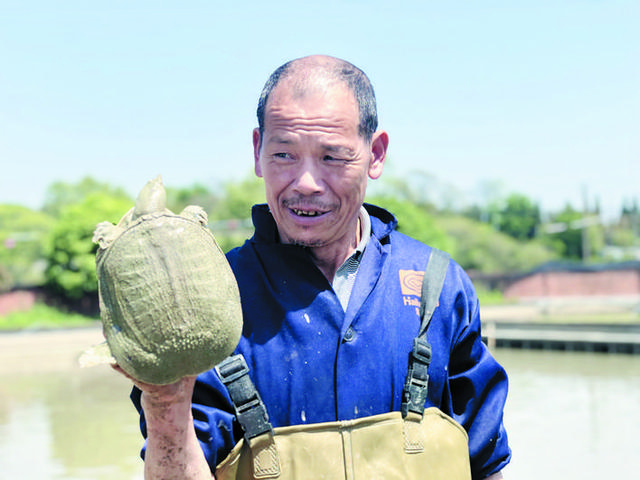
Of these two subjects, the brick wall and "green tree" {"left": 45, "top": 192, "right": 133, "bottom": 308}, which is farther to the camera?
the brick wall

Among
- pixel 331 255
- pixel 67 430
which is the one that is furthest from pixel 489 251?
pixel 331 255

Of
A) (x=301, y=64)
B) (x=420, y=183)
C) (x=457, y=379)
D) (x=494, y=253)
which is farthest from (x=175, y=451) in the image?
(x=420, y=183)

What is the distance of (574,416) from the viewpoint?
15.2 m

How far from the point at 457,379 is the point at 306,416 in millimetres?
490

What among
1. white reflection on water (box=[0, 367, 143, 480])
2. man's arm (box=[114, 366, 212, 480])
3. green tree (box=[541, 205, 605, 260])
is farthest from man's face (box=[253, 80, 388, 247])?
green tree (box=[541, 205, 605, 260])

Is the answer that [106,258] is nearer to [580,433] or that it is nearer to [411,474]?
[411,474]

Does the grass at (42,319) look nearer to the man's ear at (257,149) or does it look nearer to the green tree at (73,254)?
the green tree at (73,254)

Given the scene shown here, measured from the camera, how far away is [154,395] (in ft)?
4.66

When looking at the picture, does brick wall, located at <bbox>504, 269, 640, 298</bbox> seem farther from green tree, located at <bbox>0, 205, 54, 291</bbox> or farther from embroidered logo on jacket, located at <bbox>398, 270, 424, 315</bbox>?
embroidered logo on jacket, located at <bbox>398, 270, 424, 315</bbox>

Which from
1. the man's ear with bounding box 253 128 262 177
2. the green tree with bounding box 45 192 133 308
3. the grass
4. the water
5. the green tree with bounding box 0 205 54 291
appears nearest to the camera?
the man's ear with bounding box 253 128 262 177

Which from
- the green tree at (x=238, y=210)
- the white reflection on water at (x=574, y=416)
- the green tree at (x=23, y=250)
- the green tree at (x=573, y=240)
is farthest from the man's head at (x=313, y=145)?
the green tree at (x=573, y=240)

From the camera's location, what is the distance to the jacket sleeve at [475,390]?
202cm

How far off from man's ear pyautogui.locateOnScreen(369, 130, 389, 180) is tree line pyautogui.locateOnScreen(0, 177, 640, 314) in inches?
492

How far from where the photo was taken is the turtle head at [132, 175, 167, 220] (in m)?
1.43
